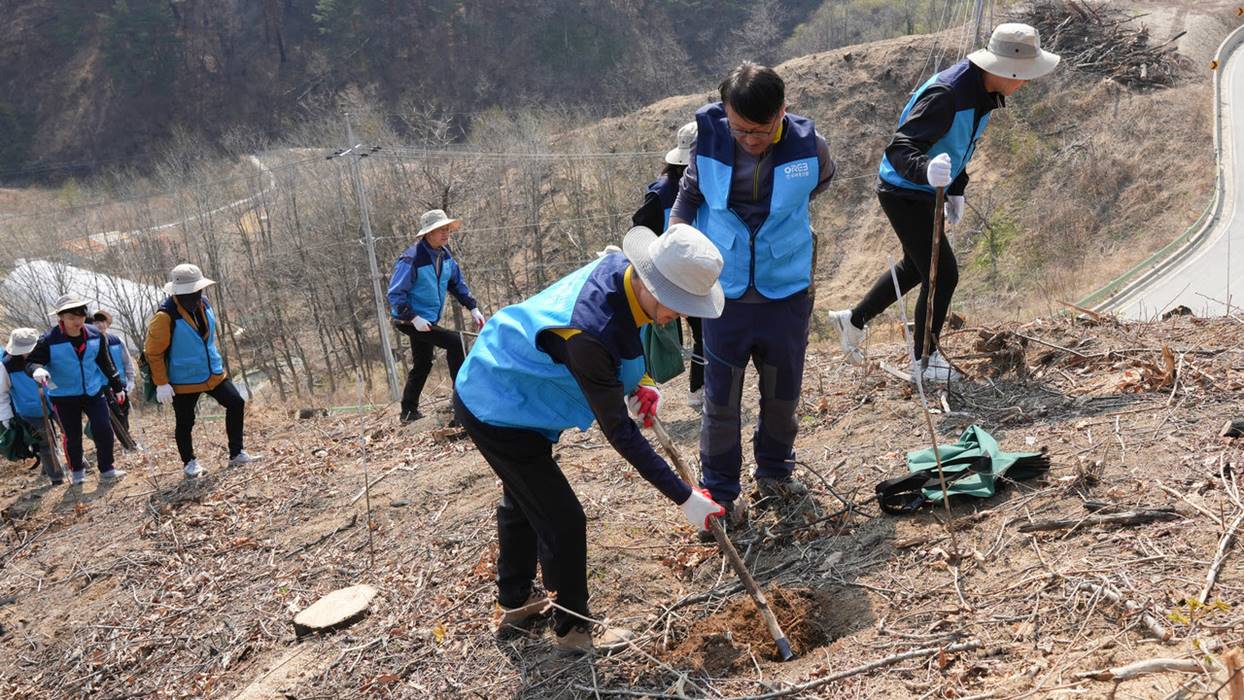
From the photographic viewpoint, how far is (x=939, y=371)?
5.09 metres

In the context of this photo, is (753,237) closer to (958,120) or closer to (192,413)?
(958,120)

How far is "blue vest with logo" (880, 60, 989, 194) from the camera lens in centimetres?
457

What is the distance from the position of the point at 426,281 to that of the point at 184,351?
1.90 m

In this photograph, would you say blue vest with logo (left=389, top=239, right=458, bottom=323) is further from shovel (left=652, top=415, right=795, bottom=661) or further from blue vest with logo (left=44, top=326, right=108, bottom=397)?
shovel (left=652, top=415, right=795, bottom=661)

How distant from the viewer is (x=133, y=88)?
191 ft

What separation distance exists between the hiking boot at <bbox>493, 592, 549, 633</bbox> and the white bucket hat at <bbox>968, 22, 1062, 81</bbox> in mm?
3296

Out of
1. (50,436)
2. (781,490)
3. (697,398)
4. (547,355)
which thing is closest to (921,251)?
(781,490)

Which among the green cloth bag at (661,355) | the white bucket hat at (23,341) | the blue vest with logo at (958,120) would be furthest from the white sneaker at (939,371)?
the white bucket hat at (23,341)

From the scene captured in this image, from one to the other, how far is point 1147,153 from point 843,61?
1254 cm

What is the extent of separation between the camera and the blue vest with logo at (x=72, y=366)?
784 centimetres

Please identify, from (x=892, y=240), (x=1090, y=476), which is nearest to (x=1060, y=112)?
(x=892, y=240)

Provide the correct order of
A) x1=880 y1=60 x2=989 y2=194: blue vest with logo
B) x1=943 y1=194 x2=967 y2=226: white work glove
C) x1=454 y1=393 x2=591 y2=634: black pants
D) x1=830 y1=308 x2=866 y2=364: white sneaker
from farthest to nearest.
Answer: x1=830 y1=308 x2=866 y2=364: white sneaker, x1=943 y1=194 x2=967 y2=226: white work glove, x1=880 y1=60 x2=989 y2=194: blue vest with logo, x1=454 y1=393 x2=591 y2=634: black pants

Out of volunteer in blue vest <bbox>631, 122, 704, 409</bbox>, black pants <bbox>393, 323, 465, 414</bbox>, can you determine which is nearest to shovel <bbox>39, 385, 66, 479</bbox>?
black pants <bbox>393, 323, 465, 414</bbox>

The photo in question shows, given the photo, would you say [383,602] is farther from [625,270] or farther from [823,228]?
[823,228]
